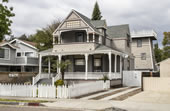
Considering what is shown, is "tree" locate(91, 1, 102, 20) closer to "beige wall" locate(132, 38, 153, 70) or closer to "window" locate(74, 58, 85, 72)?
"beige wall" locate(132, 38, 153, 70)

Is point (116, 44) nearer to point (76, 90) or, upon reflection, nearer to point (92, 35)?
point (92, 35)

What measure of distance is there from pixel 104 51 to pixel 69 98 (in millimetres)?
10865

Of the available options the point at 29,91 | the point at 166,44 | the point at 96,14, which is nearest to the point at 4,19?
the point at 29,91

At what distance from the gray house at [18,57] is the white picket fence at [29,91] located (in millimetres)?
12670

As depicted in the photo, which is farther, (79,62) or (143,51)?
(143,51)

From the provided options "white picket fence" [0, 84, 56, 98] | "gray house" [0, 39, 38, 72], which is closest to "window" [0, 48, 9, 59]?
"gray house" [0, 39, 38, 72]

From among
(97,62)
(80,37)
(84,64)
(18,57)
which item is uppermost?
(80,37)

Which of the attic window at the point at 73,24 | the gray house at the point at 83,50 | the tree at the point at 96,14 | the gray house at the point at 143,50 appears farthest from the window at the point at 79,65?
the tree at the point at 96,14

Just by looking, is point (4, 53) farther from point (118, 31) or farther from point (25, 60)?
point (118, 31)

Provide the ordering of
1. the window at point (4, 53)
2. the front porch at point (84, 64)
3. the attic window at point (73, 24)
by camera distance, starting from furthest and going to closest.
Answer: the window at point (4, 53) → the attic window at point (73, 24) → the front porch at point (84, 64)

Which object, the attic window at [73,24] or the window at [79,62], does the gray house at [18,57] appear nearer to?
the window at [79,62]

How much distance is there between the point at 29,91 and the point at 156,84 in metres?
12.5

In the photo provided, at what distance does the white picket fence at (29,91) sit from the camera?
15.4 meters

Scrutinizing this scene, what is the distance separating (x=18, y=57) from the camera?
1265 inches
